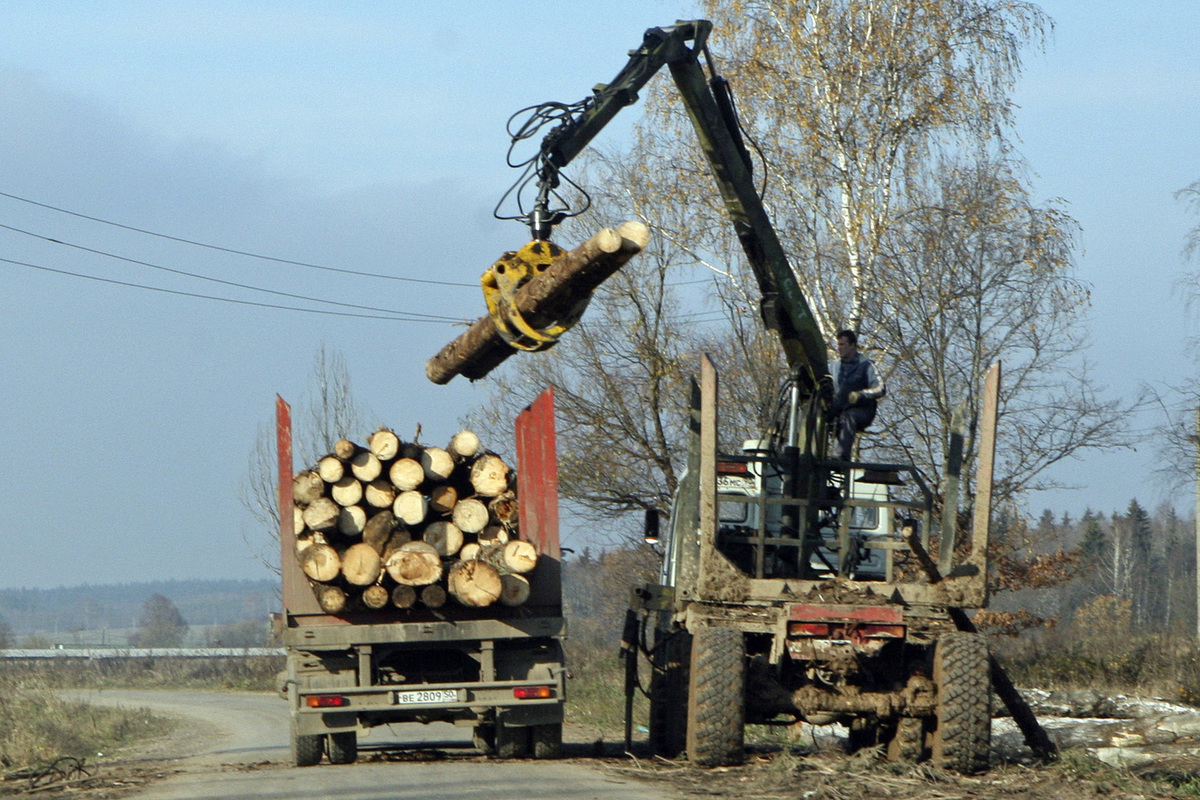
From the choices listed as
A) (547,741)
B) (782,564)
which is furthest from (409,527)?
(782,564)

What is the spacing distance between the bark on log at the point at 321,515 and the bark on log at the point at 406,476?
535mm

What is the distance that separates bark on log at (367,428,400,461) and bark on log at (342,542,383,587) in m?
0.83

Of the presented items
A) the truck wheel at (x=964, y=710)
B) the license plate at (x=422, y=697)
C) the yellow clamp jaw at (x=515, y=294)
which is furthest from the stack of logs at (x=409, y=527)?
the truck wheel at (x=964, y=710)

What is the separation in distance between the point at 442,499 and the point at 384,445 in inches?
24.3

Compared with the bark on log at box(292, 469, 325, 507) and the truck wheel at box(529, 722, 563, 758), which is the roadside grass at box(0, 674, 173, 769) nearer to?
the bark on log at box(292, 469, 325, 507)

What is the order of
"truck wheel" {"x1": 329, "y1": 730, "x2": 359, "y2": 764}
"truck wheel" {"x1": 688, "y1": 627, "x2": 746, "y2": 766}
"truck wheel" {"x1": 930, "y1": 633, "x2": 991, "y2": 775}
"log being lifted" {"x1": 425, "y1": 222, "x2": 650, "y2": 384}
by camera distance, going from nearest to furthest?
"log being lifted" {"x1": 425, "y1": 222, "x2": 650, "y2": 384} → "truck wheel" {"x1": 930, "y1": 633, "x2": 991, "y2": 775} → "truck wheel" {"x1": 688, "y1": 627, "x2": 746, "y2": 766} → "truck wheel" {"x1": 329, "y1": 730, "x2": 359, "y2": 764}

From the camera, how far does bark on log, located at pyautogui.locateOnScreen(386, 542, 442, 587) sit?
32.1 feet

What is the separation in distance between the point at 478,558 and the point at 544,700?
120 cm

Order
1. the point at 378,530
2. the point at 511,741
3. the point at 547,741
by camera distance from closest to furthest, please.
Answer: the point at 378,530, the point at 547,741, the point at 511,741

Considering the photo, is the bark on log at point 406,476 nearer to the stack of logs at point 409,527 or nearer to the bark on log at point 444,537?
the stack of logs at point 409,527

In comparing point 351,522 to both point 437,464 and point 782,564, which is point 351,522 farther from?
point 782,564

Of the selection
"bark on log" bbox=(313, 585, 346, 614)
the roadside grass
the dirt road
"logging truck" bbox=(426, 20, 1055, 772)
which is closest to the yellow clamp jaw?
"logging truck" bbox=(426, 20, 1055, 772)

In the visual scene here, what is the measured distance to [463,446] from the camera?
10.6 m

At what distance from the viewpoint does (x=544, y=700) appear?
9.83m
